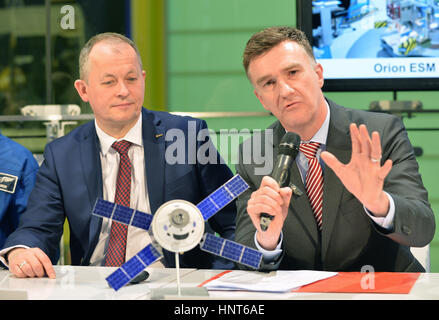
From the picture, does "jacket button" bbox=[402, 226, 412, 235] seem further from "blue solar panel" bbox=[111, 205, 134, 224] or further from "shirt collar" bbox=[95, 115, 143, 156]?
"shirt collar" bbox=[95, 115, 143, 156]

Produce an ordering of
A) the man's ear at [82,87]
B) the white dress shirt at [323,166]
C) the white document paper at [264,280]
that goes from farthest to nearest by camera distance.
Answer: the man's ear at [82,87], the white dress shirt at [323,166], the white document paper at [264,280]

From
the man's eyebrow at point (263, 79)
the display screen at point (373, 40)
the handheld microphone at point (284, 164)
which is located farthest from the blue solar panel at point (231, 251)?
the display screen at point (373, 40)

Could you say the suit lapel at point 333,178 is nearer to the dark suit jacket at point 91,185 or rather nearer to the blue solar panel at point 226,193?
the dark suit jacket at point 91,185

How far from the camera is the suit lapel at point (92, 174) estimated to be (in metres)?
2.22

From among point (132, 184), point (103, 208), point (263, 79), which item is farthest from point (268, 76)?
point (103, 208)

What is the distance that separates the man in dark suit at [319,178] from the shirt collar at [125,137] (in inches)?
16.3

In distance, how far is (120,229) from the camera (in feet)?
7.09

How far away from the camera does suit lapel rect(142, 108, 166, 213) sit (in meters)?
2.26

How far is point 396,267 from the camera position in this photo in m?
2.08

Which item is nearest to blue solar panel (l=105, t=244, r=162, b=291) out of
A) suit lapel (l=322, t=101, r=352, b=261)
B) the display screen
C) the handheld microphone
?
the handheld microphone

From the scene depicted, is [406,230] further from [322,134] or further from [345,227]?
[322,134]

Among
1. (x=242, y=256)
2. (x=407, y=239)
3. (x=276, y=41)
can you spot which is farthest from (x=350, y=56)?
(x=242, y=256)

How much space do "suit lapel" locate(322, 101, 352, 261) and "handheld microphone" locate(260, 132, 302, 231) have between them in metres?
0.41

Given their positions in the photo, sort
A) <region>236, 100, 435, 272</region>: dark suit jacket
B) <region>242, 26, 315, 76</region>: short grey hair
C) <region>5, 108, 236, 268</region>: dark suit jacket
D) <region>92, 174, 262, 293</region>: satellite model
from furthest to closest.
→ <region>5, 108, 236, 268</region>: dark suit jacket
<region>242, 26, 315, 76</region>: short grey hair
<region>236, 100, 435, 272</region>: dark suit jacket
<region>92, 174, 262, 293</region>: satellite model
